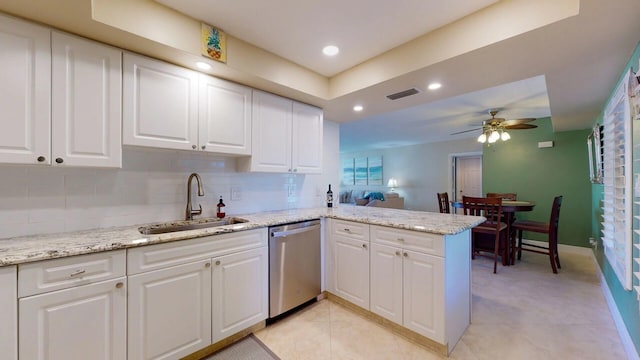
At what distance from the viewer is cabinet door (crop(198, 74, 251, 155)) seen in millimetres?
2066

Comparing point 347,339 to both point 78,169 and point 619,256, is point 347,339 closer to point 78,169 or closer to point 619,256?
point 619,256

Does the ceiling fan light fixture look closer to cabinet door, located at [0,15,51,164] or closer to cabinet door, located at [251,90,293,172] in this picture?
cabinet door, located at [251,90,293,172]

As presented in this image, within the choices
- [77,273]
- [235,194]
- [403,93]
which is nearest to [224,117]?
[235,194]

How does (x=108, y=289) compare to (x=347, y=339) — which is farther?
(x=347, y=339)

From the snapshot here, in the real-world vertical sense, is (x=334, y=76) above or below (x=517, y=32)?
above

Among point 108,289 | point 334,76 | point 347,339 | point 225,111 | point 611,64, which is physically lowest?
point 347,339

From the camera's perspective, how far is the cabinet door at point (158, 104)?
1.72 metres

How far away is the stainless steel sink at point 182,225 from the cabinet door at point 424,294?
4.68ft

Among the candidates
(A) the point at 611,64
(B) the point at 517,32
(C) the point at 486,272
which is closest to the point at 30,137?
(B) the point at 517,32

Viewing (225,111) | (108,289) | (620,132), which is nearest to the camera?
(108,289)

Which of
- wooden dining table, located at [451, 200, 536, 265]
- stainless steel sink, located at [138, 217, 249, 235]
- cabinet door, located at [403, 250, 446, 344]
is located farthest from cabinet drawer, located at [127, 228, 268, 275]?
wooden dining table, located at [451, 200, 536, 265]

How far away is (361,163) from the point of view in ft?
30.7

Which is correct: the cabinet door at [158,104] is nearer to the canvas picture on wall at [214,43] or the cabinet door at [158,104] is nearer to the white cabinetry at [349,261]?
the canvas picture on wall at [214,43]

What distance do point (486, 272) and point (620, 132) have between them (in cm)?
217
